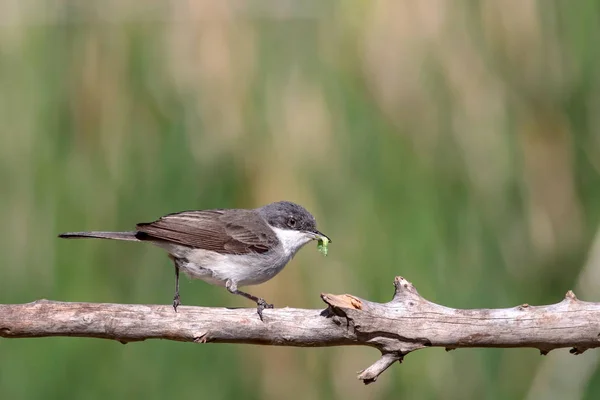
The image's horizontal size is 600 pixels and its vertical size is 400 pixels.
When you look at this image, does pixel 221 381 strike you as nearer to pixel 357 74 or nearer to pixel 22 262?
pixel 22 262

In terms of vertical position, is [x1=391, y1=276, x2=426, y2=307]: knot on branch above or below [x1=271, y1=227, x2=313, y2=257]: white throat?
above

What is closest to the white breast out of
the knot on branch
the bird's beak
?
the bird's beak

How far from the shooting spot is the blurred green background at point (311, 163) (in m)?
4.91

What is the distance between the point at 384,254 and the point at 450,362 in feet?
2.44

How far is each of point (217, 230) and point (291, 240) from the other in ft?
1.56

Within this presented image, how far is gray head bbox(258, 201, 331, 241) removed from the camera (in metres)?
5.11

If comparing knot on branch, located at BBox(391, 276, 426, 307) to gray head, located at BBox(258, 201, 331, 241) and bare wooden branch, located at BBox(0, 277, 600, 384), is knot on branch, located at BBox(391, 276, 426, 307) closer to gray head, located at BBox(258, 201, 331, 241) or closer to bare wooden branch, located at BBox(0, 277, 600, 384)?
bare wooden branch, located at BBox(0, 277, 600, 384)

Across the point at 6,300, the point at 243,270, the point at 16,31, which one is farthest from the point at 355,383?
the point at 16,31

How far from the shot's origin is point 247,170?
17.1ft

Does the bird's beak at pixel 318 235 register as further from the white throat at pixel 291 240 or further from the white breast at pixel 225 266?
the white breast at pixel 225 266

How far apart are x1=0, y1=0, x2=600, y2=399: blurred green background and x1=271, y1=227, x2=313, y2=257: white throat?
0.14m

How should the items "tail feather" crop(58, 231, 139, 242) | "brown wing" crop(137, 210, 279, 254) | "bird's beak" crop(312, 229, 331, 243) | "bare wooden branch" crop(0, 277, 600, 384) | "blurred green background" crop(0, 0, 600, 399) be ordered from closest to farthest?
"bare wooden branch" crop(0, 277, 600, 384), "tail feather" crop(58, 231, 139, 242), "brown wing" crop(137, 210, 279, 254), "blurred green background" crop(0, 0, 600, 399), "bird's beak" crop(312, 229, 331, 243)

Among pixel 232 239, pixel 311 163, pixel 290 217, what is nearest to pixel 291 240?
pixel 290 217

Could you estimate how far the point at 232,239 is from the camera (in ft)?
16.9
